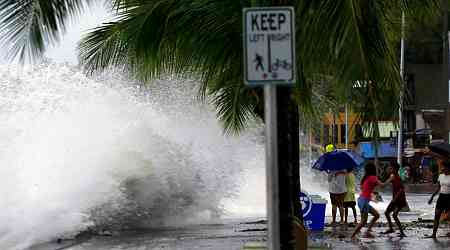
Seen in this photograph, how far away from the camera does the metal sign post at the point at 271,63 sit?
18.9 feet

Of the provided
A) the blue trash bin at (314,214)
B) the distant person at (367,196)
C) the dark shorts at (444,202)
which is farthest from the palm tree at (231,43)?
the blue trash bin at (314,214)

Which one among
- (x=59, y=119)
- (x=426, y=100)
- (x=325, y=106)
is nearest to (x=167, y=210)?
(x=59, y=119)

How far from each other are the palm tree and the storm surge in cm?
672

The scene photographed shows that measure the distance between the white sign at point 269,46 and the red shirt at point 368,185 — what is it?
35.0ft

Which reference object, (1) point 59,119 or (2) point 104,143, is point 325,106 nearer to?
(2) point 104,143

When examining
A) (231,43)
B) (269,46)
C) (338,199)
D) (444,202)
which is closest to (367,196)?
(444,202)

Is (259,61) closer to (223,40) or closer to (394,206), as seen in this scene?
(223,40)

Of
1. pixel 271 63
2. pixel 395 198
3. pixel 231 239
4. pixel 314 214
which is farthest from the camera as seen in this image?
pixel 314 214

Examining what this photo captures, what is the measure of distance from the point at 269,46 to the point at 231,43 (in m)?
2.81

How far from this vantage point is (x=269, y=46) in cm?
595

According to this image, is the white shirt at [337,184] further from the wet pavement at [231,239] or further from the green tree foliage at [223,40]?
the green tree foliage at [223,40]

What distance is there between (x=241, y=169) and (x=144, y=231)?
6.55 m

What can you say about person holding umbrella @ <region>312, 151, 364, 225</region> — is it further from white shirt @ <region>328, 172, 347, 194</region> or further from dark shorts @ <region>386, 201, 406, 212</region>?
dark shorts @ <region>386, 201, 406, 212</region>

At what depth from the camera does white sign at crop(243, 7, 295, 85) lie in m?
5.90
